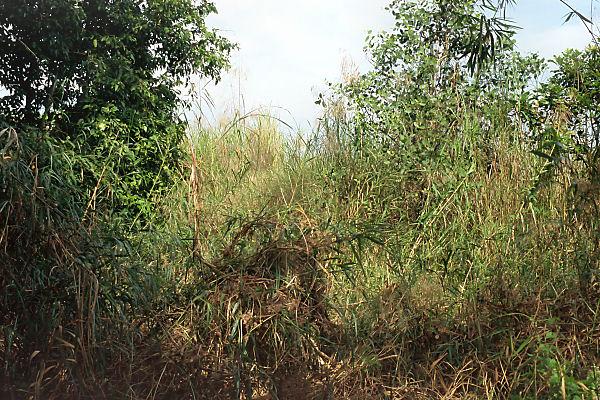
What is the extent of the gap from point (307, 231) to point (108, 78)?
133 inches

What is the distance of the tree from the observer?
6023 millimetres

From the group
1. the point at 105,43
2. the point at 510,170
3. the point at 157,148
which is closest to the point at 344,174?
the point at 510,170

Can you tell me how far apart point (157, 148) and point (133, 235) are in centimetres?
180

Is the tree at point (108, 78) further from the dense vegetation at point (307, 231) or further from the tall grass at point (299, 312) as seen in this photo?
the tall grass at point (299, 312)

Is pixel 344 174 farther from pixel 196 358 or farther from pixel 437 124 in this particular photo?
pixel 196 358

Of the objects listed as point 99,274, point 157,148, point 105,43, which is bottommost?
point 99,274

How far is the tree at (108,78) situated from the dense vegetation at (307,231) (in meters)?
0.02

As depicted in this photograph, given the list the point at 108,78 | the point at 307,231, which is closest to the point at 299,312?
the point at 307,231

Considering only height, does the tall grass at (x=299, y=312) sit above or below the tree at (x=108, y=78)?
below

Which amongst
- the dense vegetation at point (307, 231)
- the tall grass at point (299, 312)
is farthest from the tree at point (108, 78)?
the tall grass at point (299, 312)

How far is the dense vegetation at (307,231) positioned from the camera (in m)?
3.11

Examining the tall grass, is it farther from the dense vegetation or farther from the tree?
the tree

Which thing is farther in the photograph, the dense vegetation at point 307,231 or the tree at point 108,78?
the tree at point 108,78

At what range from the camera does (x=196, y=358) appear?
10.4ft
